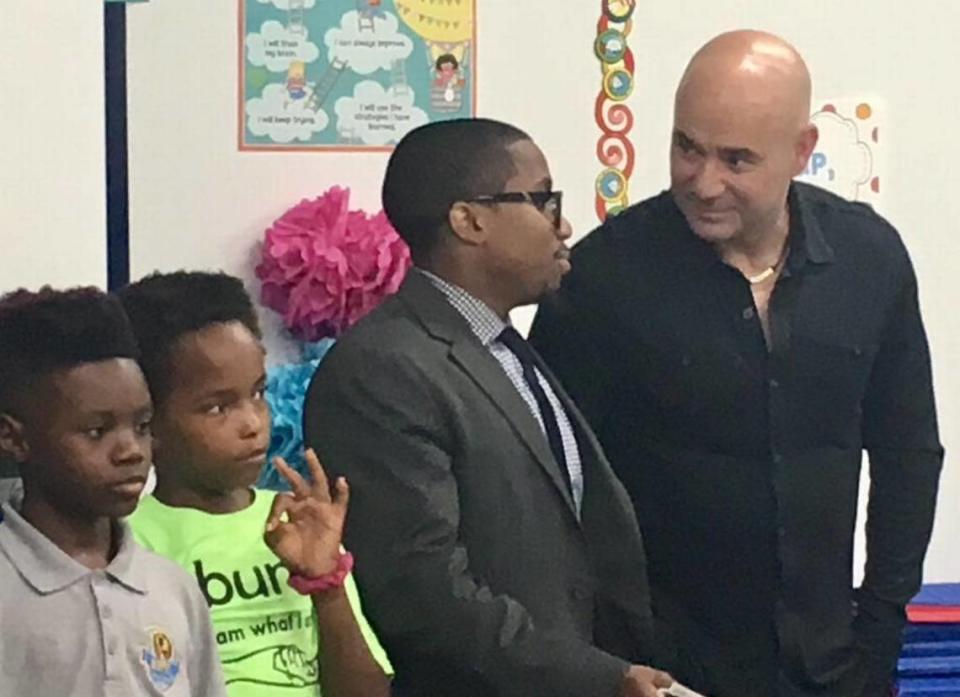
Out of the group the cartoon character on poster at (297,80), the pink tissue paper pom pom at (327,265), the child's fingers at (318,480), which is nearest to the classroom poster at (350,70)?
the cartoon character on poster at (297,80)

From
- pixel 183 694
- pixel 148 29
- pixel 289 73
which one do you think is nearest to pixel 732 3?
pixel 289 73

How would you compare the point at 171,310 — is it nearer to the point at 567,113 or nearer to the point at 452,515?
the point at 452,515

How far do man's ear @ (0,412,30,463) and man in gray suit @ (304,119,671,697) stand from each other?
0.45 meters

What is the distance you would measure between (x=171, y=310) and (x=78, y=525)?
12.0 inches

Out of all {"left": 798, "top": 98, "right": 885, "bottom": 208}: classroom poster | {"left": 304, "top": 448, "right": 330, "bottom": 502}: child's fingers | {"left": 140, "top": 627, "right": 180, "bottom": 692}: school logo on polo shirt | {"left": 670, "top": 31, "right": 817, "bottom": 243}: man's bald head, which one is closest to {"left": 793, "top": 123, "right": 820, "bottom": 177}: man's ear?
{"left": 670, "top": 31, "right": 817, "bottom": 243}: man's bald head

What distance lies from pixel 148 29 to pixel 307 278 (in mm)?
485

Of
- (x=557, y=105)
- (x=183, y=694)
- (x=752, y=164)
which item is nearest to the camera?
(x=183, y=694)

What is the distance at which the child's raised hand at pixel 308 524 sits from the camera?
160 cm

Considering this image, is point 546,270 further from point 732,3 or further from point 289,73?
point 732,3

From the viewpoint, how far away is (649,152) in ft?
9.58

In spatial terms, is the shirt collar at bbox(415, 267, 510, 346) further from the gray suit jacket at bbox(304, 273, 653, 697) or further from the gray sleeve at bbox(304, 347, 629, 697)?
the gray sleeve at bbox(304, 347, 629, 697)

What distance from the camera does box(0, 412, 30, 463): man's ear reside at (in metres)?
1.42

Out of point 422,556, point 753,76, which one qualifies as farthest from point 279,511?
point 753,76

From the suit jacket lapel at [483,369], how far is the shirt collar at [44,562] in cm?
52
